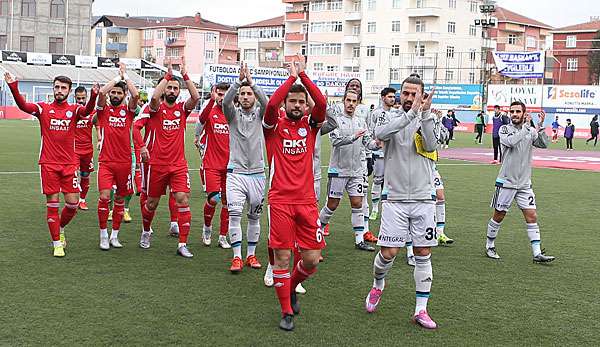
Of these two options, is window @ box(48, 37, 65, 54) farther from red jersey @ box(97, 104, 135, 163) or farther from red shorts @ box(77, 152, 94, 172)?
red jersey @ box(97, 104, 135, 163)

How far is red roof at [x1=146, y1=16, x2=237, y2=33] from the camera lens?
12081 cm

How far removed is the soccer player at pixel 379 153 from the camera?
1099cm

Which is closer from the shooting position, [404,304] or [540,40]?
[404,304]

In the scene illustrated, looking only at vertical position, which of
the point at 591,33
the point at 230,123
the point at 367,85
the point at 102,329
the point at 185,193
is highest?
the point at 591,33

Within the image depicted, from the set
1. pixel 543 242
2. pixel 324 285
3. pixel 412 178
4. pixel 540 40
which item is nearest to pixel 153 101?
pixel 324 285

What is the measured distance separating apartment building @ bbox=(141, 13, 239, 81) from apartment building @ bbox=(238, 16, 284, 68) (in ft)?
16.6

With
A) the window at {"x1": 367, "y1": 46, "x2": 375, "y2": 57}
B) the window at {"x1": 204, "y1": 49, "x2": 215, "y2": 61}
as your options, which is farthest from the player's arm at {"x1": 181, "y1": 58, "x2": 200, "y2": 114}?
the window at {"x1": 204, "y1": 49, "x2": 215, "y2": 61}

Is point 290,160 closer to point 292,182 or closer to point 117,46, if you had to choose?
point 292,182

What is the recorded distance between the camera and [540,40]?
11256 centimetres

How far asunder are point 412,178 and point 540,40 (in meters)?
113

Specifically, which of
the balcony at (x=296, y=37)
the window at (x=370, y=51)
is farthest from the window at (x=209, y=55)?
the window at (x=370, y=51)

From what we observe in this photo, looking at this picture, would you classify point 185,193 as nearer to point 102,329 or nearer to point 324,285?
point 324,285

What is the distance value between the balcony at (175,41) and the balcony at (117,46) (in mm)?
7625

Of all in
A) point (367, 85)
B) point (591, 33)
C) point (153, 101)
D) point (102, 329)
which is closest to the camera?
point (102, 329)
